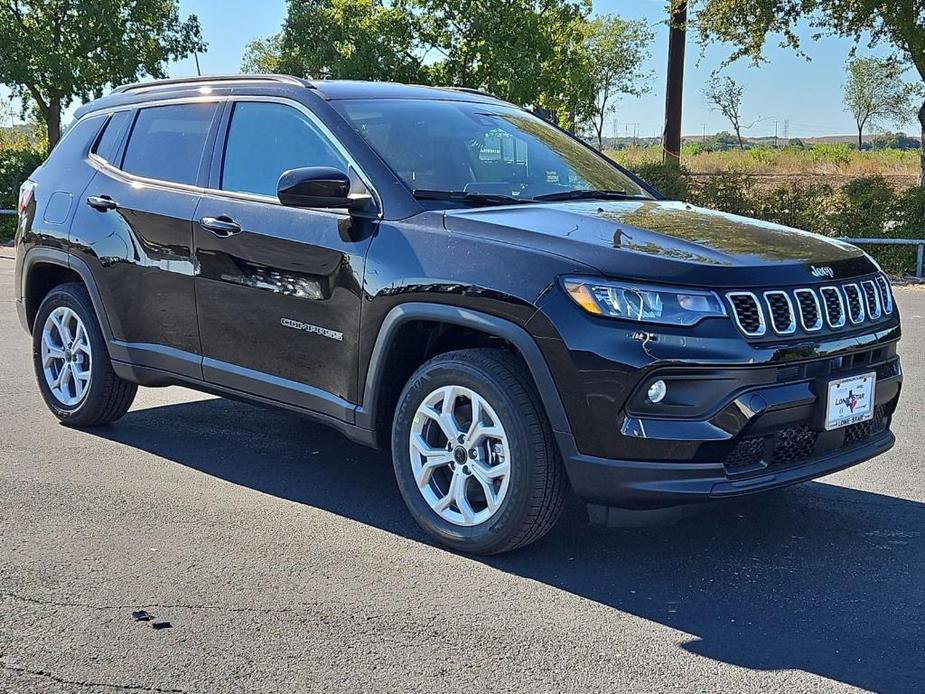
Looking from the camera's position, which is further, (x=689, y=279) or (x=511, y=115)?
(x=511, y=115)

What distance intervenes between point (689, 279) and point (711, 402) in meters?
0.42

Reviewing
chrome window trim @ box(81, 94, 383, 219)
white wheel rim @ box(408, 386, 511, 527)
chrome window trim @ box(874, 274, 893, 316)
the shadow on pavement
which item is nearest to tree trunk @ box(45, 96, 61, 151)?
chrome window trim @ box(81, 94, 383, 219)

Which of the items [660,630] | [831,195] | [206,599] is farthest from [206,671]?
[831,195]

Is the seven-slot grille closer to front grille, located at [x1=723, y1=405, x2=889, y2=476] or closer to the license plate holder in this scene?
the license plate holder

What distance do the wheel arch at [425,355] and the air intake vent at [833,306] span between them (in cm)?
104

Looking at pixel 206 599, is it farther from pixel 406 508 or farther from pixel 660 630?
pixel 660 630

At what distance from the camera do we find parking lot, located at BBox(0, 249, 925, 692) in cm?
326

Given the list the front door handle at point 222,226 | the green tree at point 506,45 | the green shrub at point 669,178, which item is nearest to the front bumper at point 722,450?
the front door handle at point 222,226

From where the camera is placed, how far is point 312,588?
12.7ft

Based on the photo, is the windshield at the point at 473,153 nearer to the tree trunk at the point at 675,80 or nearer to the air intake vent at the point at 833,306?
the air intake vent at the point at 833,306

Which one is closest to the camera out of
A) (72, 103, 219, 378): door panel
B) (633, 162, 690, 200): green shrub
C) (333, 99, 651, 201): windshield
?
(333, 99, 651, 201): windshield

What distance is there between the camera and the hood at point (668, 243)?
3.72 m

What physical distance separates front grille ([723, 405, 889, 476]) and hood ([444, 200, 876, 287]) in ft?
1.77

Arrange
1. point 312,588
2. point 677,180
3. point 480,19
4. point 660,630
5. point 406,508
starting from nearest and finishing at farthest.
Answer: point 660,630
point 312,588
point 406,508
point 677,180
point 480,19
